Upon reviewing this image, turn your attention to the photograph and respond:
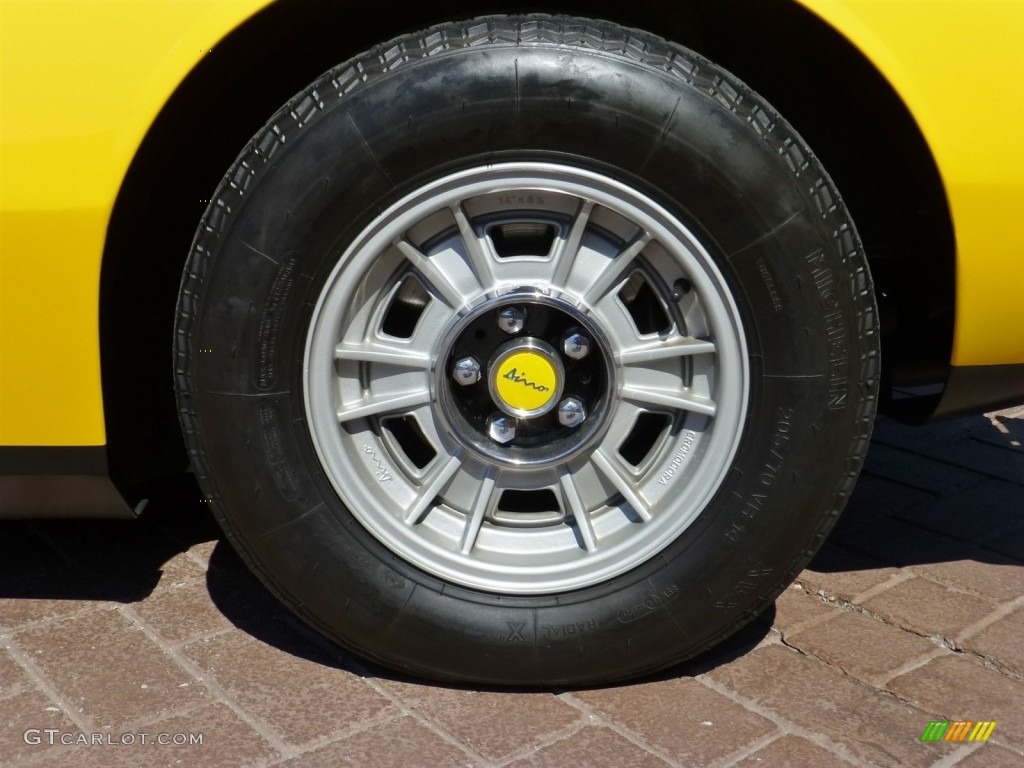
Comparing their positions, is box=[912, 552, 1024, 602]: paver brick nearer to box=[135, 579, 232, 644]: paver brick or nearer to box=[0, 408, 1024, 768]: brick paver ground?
box=[0, 408, 1024, 768]: brick paver ground

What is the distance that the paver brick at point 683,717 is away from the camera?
191 cm

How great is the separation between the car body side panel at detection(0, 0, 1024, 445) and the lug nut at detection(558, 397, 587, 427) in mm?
761

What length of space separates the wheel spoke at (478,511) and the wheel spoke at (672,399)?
313mm

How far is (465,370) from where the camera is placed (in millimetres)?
2043

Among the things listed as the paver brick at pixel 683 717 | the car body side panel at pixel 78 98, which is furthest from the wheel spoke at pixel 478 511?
the car body side panel at pixel 78 98

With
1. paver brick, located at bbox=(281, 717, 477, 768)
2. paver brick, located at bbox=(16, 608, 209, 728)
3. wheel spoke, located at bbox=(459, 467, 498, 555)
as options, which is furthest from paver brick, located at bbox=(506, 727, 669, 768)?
paver brick, located at bbox=(16, 608, 209, 728)

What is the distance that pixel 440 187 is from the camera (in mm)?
1896

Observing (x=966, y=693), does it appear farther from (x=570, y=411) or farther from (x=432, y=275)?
(x=432, y=275)

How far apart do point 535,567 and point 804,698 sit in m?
0.59

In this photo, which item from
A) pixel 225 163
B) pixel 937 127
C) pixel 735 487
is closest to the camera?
pixel 937 127

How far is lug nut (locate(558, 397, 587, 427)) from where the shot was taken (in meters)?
2.06

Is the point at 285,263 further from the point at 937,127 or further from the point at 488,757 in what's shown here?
the point at 937,127

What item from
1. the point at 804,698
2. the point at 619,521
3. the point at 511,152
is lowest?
the point at 804,698

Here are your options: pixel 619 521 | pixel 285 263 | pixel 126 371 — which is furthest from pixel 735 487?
pixel 126 371
